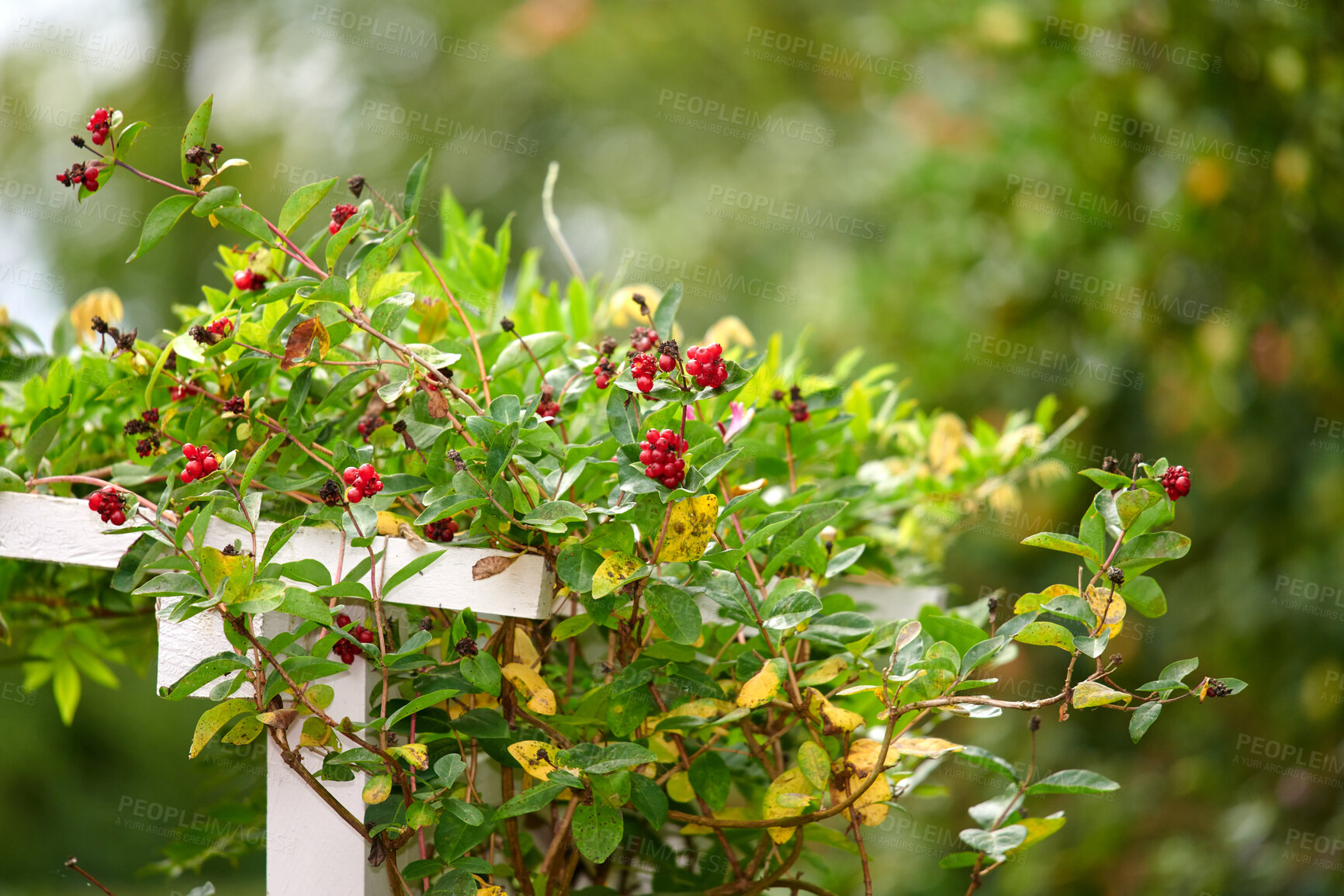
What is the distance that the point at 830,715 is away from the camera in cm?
64

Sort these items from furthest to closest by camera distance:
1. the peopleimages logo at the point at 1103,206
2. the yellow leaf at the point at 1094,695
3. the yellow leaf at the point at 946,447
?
the peopleimages logo at the point at 1103,206
the yellow leaf at the point at 946,447
the yellow leaf at the point at 1094,695

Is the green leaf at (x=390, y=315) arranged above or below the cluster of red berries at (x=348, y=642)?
above

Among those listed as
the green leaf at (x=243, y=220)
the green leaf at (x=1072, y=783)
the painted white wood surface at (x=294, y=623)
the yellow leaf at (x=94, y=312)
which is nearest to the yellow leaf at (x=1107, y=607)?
the green leaf at (x=1072, y=783)

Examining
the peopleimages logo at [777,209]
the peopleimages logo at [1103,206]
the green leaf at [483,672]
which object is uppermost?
the peopleimages logo at [777,209]

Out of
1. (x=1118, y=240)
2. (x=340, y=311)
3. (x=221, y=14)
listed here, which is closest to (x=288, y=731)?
(x=340, y=311)

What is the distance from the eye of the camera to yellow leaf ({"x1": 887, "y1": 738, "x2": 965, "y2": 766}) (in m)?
0.63

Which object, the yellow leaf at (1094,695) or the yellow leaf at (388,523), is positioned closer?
the yellow leaf at (1094,695)

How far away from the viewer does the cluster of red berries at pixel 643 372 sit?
555 mm

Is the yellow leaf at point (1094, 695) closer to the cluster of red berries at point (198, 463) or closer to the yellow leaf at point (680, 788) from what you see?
the yellow leaf at point (680, 788)

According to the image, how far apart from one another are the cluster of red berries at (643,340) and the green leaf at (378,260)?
170 millimetres

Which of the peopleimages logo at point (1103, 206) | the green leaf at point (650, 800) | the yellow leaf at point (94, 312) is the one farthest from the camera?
the peopleimages logo at point (1103, 206)

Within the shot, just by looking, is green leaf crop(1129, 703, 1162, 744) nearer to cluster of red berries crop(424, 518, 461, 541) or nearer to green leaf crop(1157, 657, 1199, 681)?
green leaf crop(1157, 657, 1199, 681)

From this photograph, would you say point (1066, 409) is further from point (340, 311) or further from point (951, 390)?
point (340, 311)

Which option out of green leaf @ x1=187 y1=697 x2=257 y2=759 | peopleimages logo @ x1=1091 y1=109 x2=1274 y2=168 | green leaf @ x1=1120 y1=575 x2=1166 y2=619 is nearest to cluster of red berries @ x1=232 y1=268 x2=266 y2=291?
green leaf @ x1=187 y1=697 x2=257 y2=759
